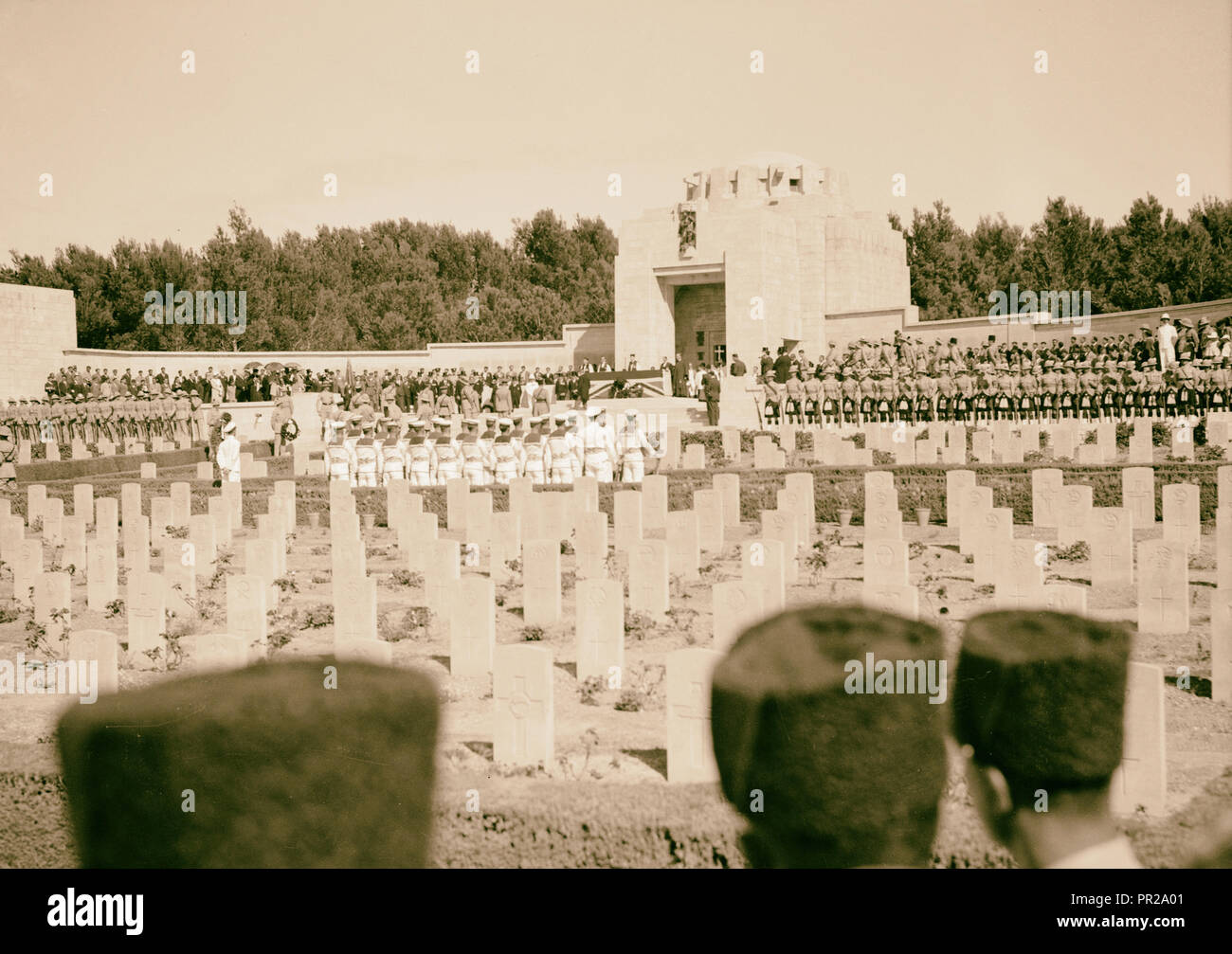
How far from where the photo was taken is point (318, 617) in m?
10.7

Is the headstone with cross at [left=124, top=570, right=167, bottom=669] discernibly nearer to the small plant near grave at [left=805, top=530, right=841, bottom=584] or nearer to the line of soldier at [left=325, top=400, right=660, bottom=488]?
the small plant near grave at [left=805, top=530, right=841, bottom=584]

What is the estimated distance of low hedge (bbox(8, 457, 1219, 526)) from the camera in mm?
14922

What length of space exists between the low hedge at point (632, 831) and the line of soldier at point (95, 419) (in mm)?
26566

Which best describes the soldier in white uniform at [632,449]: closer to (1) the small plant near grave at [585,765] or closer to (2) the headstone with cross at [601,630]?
(2) the headstone with cross at [601,630]

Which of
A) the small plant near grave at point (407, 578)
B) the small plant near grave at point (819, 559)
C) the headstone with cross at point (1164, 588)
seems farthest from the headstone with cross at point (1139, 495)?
the small plant near grave at point (407, 578)

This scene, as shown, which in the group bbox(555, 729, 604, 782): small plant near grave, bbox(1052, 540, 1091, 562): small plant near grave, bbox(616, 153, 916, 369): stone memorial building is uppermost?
bbox(616, 153, 916, 369): stone memorial building

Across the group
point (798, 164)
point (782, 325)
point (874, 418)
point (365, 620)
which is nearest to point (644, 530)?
point (365, 620)

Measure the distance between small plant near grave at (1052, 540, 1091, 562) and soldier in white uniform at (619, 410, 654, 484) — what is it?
23.6 feet

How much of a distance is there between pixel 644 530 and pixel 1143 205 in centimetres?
3553

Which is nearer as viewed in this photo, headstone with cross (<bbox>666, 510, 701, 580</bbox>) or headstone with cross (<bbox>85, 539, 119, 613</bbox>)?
headstone with cross (<bbox>85, 539, 119, 613</bbox>)

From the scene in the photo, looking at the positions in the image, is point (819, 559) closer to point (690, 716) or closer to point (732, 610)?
point (732, 610)

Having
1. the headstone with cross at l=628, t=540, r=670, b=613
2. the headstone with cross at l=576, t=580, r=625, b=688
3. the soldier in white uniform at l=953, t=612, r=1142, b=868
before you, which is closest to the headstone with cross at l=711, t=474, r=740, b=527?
the headstone with cross at l=628, t=540, r=670, b=613
